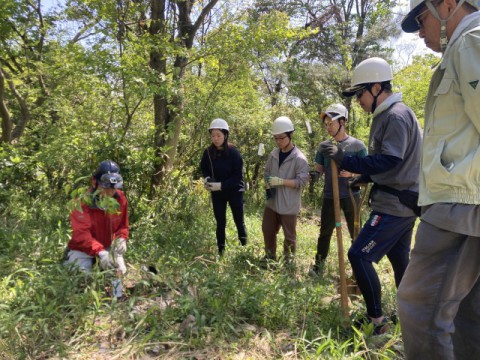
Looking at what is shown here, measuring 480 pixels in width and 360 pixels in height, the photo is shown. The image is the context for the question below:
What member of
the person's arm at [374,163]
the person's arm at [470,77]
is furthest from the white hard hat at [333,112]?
the person's arm at [470,77]

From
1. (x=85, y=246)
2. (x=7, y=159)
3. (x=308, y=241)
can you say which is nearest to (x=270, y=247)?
(x=308, y=241)

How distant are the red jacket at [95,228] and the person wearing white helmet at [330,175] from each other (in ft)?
7.06

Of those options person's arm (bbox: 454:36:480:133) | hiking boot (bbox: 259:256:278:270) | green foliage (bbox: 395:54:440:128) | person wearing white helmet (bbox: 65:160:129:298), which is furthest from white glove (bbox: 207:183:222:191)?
green foliage (bbox: 395:54:440:128)

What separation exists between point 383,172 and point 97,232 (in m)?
2.66

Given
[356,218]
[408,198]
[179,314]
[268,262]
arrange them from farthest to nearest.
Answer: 1. [268,262]
2. [356,218]
3. [179,314]
4. [408,198]

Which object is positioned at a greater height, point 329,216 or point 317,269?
point 329,216

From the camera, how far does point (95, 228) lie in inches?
135

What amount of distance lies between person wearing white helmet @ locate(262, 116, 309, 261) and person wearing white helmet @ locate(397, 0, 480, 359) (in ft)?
7.57

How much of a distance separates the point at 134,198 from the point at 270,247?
234 cm

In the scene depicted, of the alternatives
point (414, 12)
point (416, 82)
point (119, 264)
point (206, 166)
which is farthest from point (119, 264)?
point (416, 82)

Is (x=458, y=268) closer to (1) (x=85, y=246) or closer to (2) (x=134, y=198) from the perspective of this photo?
(1) (x=85, y=246)

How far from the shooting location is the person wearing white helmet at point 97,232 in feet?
10.7

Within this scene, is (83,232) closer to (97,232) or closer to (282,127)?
(97,232)

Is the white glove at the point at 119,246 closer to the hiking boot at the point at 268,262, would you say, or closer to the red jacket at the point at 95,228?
the red jacket at the point at 95,228
